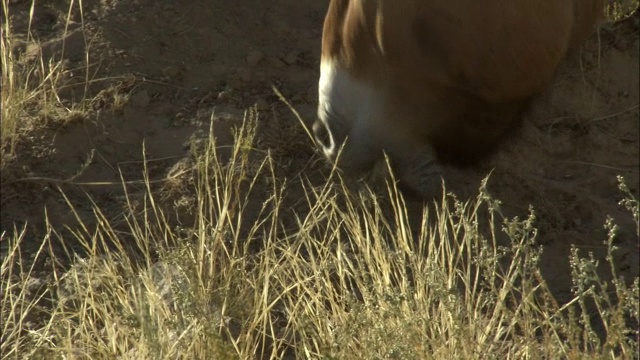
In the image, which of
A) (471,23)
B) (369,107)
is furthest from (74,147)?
(471,23)

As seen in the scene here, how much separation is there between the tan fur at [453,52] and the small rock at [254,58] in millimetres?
1176

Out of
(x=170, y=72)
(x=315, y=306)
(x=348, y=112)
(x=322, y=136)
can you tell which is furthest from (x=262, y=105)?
(x=315, y=306)

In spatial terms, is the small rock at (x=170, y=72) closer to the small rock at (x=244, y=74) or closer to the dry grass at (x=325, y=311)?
the small rock at (x=244, y=74)

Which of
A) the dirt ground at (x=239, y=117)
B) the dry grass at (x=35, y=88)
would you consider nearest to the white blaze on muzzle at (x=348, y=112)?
the dirt ground at (x=239, y=117)

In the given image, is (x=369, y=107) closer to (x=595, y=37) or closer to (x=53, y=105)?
(x=53, y=105)

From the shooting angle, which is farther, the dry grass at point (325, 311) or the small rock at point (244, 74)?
the small rock at point (244, 74)

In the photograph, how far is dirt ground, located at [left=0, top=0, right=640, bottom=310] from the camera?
4305 mm

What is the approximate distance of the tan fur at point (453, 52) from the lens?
11.2ft

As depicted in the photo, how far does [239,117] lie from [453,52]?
1389mm

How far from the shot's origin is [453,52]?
3.43 metres

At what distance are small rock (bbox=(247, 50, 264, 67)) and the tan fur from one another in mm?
1176

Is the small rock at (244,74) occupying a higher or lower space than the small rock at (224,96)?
higher

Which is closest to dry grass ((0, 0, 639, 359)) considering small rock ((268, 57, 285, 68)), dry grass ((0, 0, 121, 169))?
dry grass ((0, 0, 121, 169))

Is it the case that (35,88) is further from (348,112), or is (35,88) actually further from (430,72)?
(430,72)
